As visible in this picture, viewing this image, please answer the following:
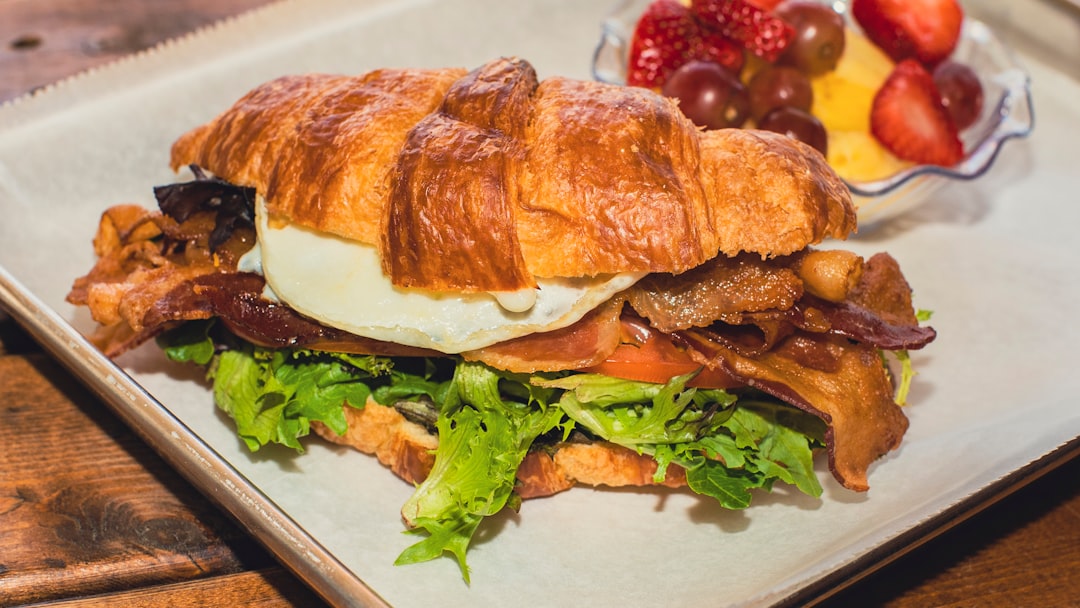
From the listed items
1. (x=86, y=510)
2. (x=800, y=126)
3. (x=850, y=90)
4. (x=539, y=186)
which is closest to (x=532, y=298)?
(x=539, y=186)

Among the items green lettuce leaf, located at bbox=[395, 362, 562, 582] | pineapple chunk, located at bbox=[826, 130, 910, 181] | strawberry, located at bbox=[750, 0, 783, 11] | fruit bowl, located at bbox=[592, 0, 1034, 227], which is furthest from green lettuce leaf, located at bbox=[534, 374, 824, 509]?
strawberry, located at bbox=[750, 0, 783, 11]

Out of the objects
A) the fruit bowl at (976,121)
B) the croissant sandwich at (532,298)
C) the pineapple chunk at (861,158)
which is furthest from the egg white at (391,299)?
the pineapple chunk at (861,158)

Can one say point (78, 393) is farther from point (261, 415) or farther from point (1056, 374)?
point (1056, 374)

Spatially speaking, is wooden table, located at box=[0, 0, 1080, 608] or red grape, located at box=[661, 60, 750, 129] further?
red grape, located at box=[661, 60, 750, 129]

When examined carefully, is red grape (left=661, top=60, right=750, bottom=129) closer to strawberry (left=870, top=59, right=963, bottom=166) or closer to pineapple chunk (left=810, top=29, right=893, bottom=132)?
pineapple chunk (left=810, top=29, right=893, bottom=132)

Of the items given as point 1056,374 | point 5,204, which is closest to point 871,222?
point 1056,374

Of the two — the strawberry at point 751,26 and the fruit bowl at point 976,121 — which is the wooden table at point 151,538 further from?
the strawberry at point 751,26
